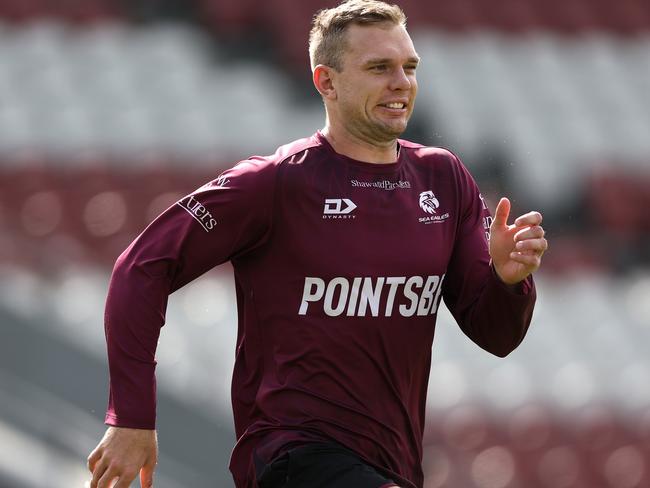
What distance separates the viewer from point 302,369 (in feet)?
10.9

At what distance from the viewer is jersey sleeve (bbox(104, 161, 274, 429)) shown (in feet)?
10.7

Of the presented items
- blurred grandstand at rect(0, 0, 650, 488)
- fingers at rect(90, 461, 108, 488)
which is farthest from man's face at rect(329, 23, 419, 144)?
blurred grandstand at rect(0, 0, 650, 488)

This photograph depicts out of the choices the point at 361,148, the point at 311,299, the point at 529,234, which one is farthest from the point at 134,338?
the point at 529,234

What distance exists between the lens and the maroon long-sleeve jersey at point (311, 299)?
3.29m

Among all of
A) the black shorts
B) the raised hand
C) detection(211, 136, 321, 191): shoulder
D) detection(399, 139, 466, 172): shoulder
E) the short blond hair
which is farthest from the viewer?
detection(399, 139, 466, 172): shoulder

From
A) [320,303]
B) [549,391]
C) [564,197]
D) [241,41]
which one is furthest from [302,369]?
[241,41]

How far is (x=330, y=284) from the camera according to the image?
3.36 meters

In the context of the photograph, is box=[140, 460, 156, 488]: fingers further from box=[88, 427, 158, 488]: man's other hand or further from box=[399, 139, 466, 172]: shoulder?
box=[399, 139, 466, 172]: shoulder

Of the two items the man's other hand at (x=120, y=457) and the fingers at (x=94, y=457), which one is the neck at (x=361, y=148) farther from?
the fingers at (x=94, y=457)

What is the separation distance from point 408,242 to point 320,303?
294 millimetres

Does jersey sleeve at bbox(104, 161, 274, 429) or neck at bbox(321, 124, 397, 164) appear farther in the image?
neck at bbox(321, 124, 397, 164)

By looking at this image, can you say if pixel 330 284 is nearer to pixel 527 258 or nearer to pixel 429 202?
pixel 429 202

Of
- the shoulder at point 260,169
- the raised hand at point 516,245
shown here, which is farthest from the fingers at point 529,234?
the shoulder at point 260,169

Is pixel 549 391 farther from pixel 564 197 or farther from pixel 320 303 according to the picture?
pixel 320 303
